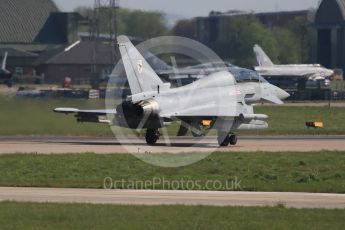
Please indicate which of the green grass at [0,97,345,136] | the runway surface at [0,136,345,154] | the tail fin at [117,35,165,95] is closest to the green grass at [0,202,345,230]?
the runway surface at [0,136,345,154]

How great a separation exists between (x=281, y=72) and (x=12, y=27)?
40.5m

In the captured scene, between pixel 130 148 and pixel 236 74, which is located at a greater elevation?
pixel 236 74

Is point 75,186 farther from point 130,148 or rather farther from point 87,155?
point 130,148

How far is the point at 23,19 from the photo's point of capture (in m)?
152

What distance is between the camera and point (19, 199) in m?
27.3

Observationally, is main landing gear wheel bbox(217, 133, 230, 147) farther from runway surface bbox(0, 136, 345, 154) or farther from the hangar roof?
the hangar roof

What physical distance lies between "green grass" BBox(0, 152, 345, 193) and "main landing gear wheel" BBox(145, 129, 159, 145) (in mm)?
7273

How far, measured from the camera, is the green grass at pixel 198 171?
3081cm

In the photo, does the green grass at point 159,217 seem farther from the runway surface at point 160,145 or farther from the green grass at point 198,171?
the runway surface at point 160,145

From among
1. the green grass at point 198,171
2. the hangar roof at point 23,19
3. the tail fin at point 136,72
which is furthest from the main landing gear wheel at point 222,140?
the hangar roof at point 23,19

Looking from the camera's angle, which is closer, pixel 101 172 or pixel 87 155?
pixel 101 172

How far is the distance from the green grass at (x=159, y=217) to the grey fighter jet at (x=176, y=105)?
735 inches

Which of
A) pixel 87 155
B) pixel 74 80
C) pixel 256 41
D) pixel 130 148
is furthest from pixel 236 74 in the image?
pixel 256 41

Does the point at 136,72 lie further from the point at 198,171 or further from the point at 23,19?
the point at 23,19
